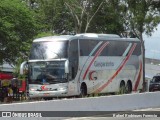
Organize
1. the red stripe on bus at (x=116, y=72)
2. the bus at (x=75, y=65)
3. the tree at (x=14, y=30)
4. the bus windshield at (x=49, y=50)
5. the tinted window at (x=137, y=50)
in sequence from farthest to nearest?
the tinted window at (x=137, y=50), the tree at (x=14, y=30), the red stripe on bus at (x=116, y=72), the bus at (x=75, y=65), the bus windshield at (x=49, y=50)

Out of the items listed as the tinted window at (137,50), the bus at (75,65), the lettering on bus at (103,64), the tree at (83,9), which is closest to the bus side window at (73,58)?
the bus at (75,65)

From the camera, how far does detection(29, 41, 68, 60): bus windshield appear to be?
2966cm

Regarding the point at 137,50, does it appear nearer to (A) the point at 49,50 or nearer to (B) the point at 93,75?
(B) the point at 93,75

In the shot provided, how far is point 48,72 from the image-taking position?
30.2m

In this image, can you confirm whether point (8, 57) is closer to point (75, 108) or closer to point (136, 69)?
point (136, 69)

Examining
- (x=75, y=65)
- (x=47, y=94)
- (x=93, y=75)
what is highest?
(x=75, y=65)

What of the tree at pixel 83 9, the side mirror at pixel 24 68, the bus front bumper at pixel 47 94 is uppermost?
the tree at pixel 83 9

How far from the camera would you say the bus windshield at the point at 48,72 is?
29.9 m

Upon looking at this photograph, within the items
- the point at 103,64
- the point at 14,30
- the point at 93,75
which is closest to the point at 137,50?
the point at 103,64

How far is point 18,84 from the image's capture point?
38.5 m

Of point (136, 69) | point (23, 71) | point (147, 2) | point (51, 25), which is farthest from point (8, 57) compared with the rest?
point (51, 25)

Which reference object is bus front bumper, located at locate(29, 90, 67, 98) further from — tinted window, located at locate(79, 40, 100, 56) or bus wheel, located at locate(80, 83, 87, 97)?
tinted window, located at locate(79, 40, 100, 56)

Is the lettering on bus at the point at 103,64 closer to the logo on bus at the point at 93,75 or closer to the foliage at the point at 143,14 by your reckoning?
the logo on bus at the point at 93,75

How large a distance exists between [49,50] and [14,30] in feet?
Result: 18.5
